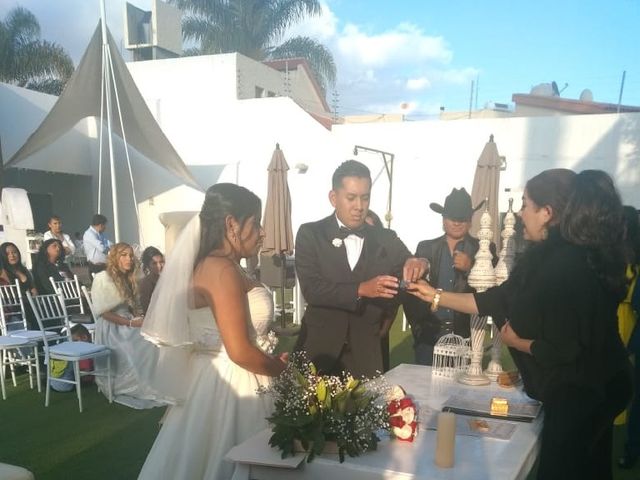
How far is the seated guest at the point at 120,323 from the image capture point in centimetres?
608

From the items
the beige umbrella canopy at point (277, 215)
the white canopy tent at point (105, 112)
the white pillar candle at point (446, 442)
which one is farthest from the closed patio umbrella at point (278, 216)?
the white pillar candle at point (446, 442)

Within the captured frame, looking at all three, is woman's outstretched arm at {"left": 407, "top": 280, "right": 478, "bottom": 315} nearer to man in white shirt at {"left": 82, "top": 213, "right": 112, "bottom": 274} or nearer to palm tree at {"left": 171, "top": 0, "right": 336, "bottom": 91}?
man in white shirt at {"left": 82, "top": 213, "right": 112, "bottom": 274}

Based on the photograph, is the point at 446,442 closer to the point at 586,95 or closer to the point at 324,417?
the point at 324,417

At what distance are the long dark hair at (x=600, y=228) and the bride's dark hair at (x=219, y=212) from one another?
1.43 m

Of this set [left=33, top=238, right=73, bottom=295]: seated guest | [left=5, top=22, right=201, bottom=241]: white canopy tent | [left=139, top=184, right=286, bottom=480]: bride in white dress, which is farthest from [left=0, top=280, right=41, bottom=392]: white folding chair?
[left=139, top=184, right=286, bottom=480]: bride in white dress

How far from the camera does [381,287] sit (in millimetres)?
2859

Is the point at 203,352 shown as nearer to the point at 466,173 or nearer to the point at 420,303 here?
the point at 420,303

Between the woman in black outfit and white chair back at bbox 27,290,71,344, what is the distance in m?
5.34

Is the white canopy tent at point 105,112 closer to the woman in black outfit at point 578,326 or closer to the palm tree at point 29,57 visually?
the woman in black outfit at point 578,326

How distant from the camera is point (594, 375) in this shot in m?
2.27

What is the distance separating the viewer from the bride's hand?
10.0 feet

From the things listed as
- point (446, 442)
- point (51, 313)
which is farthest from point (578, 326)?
point (51, 313)

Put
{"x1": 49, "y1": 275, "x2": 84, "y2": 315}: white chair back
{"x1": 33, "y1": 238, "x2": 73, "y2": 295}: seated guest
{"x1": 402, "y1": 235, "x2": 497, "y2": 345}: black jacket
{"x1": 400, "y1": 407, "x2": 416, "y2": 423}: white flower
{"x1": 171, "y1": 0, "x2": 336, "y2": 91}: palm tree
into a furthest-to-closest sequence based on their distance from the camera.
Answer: {"x1": 171, "y1": 0, "x2": 336, "y2": 91}: palm tree → {"x1": 33, "y1": 238, "x2": 73, "y2": 295}: seated guest → {"x1": 49, "y1": 275, "x2": 84, "y2": 315}: white chair back → {"x1": 402, "y1": 235, "x2": 497, "y2": 345}: black jacket → {"x1": 400, "y1": 407, "x2": 416, "y2": 423}: white flower

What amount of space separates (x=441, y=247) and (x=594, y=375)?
185cm
